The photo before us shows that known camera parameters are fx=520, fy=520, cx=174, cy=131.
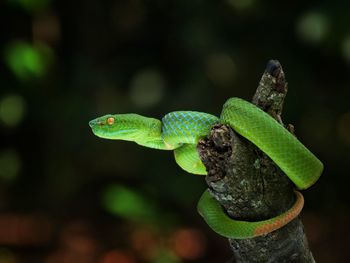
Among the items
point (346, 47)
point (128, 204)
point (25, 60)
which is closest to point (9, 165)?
point (25, 60)

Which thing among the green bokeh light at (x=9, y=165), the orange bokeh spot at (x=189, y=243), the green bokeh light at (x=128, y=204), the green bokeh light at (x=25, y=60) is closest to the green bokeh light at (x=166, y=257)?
the orange bokeh spot at (x=189, y=243)

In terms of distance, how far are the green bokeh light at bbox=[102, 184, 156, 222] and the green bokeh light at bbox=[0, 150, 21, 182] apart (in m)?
1.22

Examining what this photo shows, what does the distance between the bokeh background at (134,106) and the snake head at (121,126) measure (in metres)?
3.05

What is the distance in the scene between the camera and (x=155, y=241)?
5.55 metres

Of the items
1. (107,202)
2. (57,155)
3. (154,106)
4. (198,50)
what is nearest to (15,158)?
(57,155)

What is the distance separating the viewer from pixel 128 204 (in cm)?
564

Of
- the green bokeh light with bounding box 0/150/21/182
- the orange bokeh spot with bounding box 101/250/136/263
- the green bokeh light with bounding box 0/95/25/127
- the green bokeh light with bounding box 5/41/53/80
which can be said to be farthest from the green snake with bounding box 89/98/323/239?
the green bokeh light with bounding box 0/150/21/182

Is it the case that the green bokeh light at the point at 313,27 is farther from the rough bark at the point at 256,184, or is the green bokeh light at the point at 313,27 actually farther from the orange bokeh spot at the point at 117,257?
the rough bark at the point at 256,184

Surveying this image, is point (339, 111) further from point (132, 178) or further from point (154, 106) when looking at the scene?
point (132, 178)

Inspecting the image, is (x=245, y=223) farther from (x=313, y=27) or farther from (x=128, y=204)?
(x=128, y=204)

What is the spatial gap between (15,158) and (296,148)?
4.92 m

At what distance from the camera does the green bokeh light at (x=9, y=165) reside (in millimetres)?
6176

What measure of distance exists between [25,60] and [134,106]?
1320mm

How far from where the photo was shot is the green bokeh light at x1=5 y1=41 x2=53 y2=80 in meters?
5.78
